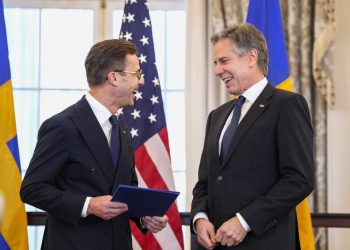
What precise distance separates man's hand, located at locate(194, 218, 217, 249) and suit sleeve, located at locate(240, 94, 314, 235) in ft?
0.60

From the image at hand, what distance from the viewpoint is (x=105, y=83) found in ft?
8.21

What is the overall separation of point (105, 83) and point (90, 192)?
1.60 feet

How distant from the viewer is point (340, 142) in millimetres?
4516

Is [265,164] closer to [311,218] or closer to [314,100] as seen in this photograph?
[311,218]

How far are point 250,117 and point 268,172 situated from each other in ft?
0.79

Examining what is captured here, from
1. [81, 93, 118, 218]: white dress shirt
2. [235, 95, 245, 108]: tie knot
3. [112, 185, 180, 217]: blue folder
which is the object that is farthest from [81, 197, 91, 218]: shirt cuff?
[235, 95, 245, 108]: tie knot

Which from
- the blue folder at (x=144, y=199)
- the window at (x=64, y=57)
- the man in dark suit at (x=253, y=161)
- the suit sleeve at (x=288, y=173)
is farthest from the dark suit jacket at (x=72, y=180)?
the window at (x=64, y=57)

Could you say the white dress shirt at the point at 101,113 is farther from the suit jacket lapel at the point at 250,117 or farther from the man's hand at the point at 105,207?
the suit jacket lapel at the point at 250,117

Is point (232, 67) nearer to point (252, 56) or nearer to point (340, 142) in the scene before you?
point (252, 56)

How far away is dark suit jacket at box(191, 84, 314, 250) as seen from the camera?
2.22 m

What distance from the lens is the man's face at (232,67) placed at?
8.04ft

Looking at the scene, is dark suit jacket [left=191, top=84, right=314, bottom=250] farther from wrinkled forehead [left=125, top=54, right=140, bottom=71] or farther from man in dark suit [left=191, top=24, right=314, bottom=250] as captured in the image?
wrinkled forehead [left=125, top=54, right=140, bottom=71]

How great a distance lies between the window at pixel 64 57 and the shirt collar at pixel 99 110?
7.28ft

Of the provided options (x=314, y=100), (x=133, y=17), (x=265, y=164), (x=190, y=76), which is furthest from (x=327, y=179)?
(x=265, y=164)
